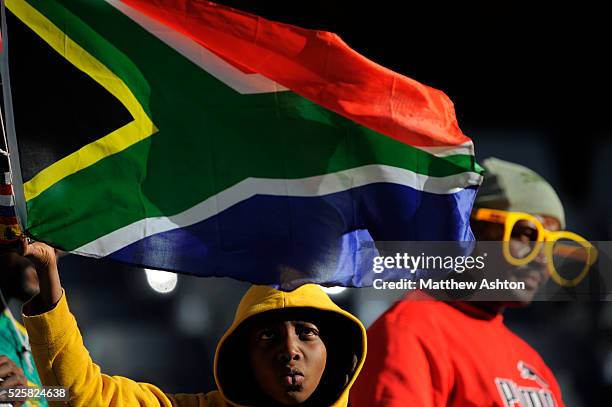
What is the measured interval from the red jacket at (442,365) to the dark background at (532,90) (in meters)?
1.00

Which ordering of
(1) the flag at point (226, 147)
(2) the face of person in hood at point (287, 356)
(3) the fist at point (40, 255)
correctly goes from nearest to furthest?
(3) the fist at point (40, 255)
(1) the flag at point (226, 147)
(2) the face of person in hood at point (287, 356)

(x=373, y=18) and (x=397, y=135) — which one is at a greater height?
(x=373, y=18)

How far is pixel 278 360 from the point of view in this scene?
3.48 m

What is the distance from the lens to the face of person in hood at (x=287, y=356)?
347 cm

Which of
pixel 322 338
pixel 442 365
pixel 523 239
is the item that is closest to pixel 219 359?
pixel 322 338

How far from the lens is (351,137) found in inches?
140

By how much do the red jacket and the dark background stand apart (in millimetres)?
1002

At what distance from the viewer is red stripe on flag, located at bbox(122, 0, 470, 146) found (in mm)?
3537

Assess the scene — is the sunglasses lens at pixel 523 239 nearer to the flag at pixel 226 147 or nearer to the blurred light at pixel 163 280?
the flag at pixel 226 147

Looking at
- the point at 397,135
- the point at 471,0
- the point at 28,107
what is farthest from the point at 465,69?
the point at 28,107

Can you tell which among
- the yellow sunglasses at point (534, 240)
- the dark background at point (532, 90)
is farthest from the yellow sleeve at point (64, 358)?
the dark background at point (532, 90)

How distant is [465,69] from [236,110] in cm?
310

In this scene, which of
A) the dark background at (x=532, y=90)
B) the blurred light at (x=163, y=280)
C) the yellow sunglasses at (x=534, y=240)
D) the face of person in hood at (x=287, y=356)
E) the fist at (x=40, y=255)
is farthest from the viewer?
the dark background at (x=532, y=90)

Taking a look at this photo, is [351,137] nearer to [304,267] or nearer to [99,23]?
[304,267]
